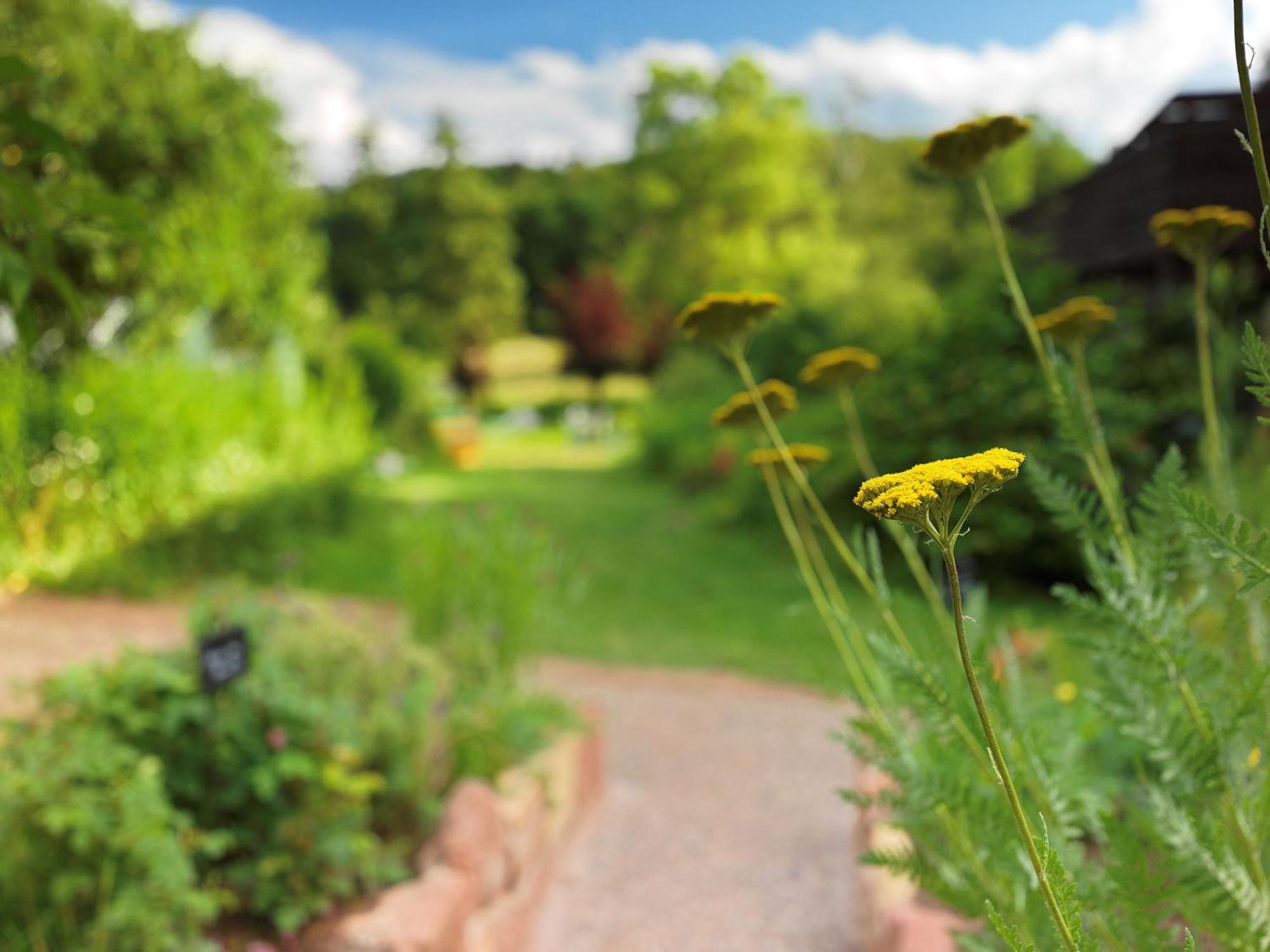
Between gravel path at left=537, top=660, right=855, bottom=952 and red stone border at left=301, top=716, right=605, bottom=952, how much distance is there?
128 mm

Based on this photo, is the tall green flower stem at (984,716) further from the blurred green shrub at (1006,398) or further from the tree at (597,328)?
the tree at (597,328)

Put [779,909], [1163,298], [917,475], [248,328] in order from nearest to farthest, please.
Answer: [917,475] → [779,909] → [1163,298] → [248,328]

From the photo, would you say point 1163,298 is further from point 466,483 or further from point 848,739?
point 466,483

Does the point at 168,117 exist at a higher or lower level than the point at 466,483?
higher

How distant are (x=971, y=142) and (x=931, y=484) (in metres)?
1.00

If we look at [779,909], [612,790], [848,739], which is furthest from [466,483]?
[848,739]

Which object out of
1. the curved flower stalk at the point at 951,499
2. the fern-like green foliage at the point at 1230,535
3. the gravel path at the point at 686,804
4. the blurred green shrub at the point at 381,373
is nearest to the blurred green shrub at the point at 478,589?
the gravel path at the point at 686,804

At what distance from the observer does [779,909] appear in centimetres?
298

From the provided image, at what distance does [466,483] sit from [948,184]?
1843cm

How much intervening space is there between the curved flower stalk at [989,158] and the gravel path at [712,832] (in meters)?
1.60

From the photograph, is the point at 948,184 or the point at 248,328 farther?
the point at 948,184

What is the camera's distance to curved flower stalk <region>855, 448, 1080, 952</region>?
682mm

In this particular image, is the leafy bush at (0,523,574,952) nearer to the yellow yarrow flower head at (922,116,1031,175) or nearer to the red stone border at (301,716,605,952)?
the red stone border at (301,716,605,952)

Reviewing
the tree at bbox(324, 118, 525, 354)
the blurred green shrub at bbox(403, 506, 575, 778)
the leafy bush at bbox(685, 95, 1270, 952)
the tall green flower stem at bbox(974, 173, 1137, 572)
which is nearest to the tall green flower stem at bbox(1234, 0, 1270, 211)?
the leafy bush at bbox(685, 95, 1270, 952)
